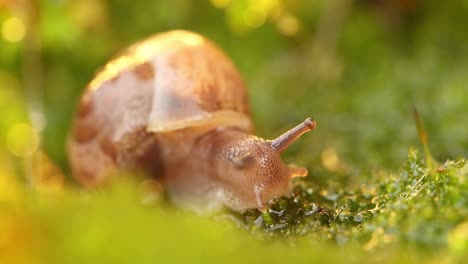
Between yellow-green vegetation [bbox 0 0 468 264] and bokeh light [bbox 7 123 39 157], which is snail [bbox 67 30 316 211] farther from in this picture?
bokeh light [bbox 7 123 39 157]

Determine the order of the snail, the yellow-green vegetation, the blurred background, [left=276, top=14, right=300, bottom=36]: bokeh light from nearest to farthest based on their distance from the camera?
the yellow-green vegetation
the snail
the blurred background
[left=276, top=14, right=300, bottom=36]: bokeh light

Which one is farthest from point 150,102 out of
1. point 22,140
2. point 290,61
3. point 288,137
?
point 290,61

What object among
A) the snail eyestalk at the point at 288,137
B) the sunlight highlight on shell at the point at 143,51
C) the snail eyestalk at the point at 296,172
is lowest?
the snail eyestalk at the point at 296,172

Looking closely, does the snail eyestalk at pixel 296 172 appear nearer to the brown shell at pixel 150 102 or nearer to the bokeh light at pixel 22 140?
the brown shell at pixel 150 102

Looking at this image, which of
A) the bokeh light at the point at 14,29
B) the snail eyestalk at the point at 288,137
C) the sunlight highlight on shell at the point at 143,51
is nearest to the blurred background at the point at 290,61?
the bokeh light at the point at 14,29

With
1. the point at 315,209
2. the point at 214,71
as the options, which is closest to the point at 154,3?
the point at 214,71

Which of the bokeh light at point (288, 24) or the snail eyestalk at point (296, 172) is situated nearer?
the snail eyestalk at point (296, 172)

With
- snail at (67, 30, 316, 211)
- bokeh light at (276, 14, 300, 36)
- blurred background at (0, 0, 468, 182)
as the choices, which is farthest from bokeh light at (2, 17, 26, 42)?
bokeh light at (276, 14, 300, 36)
